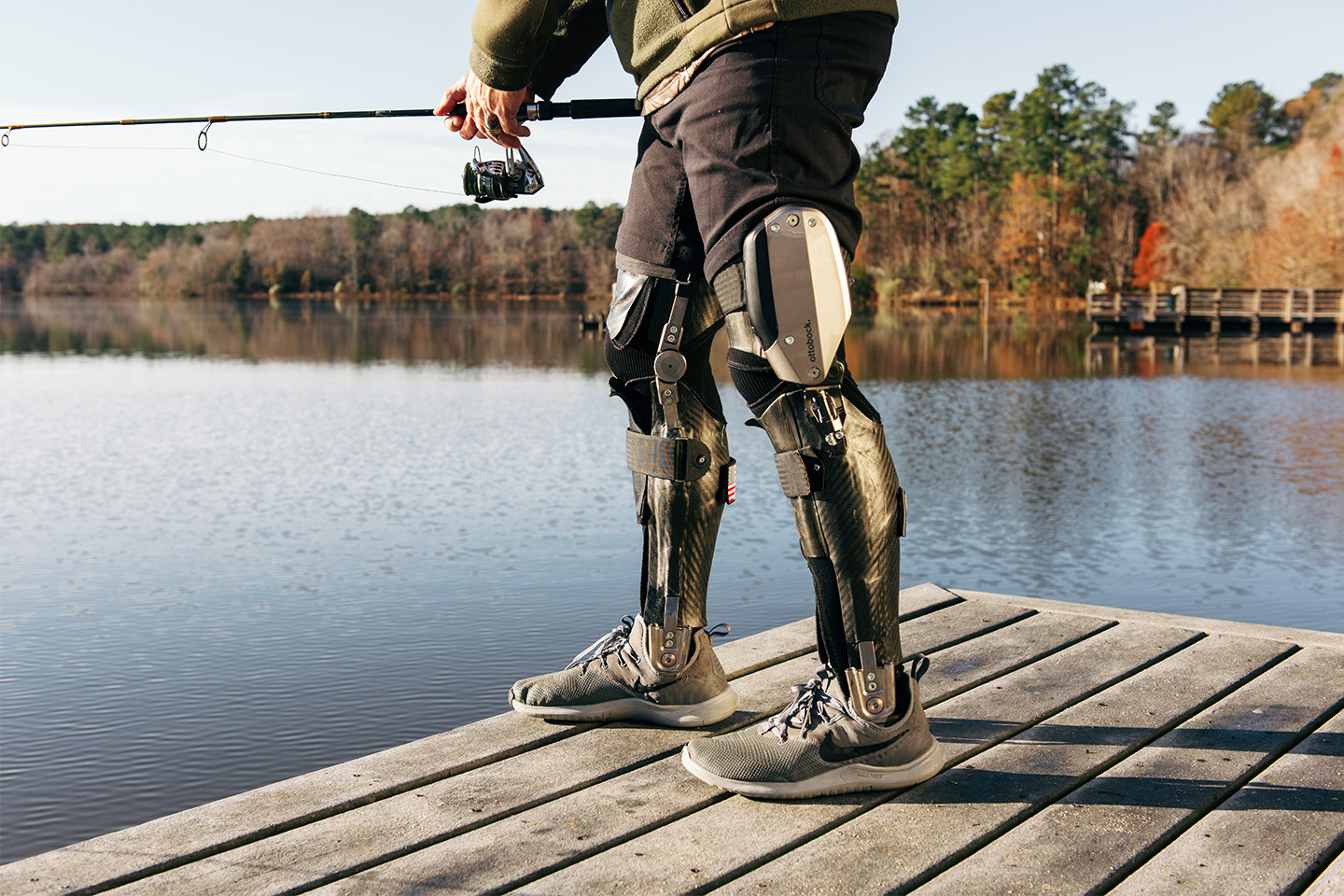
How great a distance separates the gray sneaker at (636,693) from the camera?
242cm

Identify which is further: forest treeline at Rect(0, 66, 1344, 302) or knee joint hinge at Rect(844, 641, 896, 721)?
forest treeline at Rect(0, 66, 1344, 302)

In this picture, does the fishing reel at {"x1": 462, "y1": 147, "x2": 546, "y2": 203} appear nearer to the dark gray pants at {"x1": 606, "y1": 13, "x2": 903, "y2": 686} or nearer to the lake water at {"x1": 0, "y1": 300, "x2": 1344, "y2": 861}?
the dark gray pants at {"x1": 606, "y1": 13, "x2": 903, "y2": 686}

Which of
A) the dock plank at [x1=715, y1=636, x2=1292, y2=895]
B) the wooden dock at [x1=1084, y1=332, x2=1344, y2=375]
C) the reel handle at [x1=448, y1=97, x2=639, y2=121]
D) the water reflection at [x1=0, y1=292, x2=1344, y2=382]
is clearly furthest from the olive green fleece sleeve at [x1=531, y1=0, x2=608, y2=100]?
the wooden dock at [x1=1084, y1=332, x2=1344, y2=375]

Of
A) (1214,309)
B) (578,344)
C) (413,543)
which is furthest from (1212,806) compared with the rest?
(1214,309)

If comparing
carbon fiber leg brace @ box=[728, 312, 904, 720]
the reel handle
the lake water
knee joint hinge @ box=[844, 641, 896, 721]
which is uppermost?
the reel handle

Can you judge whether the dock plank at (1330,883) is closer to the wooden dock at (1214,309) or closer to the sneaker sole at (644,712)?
the sneaker sole at (644,712)

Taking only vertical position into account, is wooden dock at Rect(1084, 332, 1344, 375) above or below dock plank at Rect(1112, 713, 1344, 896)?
above

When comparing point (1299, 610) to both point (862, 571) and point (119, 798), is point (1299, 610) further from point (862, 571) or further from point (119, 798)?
point (119, 798)

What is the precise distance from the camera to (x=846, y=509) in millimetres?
2059

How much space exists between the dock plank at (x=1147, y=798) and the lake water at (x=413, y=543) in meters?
2.33

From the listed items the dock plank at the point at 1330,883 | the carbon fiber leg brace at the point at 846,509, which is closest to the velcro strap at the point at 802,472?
the carbon fiber leg brace at the point at 846,509

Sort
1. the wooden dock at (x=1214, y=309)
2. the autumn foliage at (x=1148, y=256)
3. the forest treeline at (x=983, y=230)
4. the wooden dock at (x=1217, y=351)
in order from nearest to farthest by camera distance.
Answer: the wooden dock at (x=1217, y=351) < the wooden dock at (x=1214, y=309) < the forest treeline at (x=983, y=230) < the autumn foliage at (x=1148, y=256)

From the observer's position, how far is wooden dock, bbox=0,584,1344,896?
5.60ft

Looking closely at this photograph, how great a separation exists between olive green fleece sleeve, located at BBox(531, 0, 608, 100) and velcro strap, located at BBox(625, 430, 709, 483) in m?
0.83
